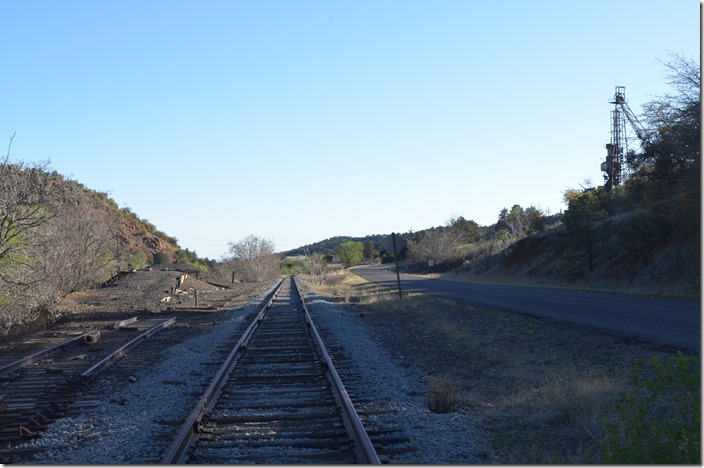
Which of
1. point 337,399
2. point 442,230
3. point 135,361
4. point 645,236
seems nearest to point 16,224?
point 135,361

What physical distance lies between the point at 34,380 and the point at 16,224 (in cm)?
1009

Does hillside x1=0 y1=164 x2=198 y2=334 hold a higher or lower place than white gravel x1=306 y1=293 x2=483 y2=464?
higher

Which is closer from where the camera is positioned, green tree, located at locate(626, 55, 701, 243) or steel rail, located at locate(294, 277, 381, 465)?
steel rail, located at locate(294, 277, 381, 465)

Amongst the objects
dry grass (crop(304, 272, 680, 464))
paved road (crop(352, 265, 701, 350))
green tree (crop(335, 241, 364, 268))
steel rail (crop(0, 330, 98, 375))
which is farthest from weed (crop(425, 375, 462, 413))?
green tree (crop(335, 241, 364, 268))

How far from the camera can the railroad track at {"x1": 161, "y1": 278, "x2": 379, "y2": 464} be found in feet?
24.8

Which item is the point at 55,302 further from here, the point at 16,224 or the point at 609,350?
the point at 609,350

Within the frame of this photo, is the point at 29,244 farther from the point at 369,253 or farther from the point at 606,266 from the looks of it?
the point at 369,253

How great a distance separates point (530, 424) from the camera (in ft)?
29.1

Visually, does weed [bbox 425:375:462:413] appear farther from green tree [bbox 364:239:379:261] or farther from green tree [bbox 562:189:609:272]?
green tree [bbox 364:239:379:261]

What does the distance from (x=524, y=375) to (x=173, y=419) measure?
235 inches

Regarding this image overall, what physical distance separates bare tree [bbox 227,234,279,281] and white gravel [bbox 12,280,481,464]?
67267 millimetres

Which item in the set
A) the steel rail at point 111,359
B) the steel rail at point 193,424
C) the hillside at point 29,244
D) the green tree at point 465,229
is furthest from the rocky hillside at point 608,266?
the green tree at point 465,229

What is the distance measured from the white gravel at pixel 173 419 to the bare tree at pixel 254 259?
67.3 m

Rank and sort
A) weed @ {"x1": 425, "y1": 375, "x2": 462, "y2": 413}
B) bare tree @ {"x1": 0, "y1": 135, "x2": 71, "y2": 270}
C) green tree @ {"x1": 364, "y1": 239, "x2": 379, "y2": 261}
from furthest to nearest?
green tree @ {"x1": 364, "y1": 239, "x2": 379, "y2": 261}, bare tree @ {"x1": 0, "y1": 135, "x2": 71, "y2": 270}, weed @ {"x1": 425, "y1": 375, "x2": 462, "y2": 413}
